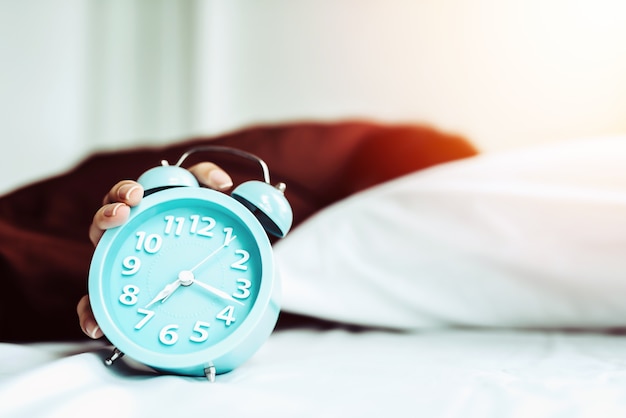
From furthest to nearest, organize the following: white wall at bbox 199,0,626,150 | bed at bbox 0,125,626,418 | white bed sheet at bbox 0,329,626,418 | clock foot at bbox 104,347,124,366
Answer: white wall at bbox 199,0,626,150 → bed at bbox 0,125,626,418 → clock foot at bbox 104,347,124,366 → white bed sheet at bbox 0,329,626,418

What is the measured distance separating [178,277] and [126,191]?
0.33 feet

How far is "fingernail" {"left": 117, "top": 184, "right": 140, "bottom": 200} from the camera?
0.57 meters

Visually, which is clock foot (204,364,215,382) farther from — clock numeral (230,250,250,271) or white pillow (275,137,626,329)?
white pillow (275,137,626,329)

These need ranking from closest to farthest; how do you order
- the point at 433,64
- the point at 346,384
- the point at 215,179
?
the point at 346,384 → the point at 215,179 → the point at 433,64

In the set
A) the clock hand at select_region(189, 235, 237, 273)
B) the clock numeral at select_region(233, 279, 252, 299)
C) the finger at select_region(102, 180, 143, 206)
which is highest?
the finger at select_region(102, 180, 143, 206)

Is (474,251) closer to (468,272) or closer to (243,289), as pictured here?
(468,272)

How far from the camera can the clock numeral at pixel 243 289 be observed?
57 centimetres

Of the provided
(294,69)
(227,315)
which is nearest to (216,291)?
(227,315)

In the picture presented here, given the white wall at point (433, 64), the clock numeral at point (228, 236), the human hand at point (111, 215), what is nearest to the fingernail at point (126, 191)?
the human hand at point (111, 215)

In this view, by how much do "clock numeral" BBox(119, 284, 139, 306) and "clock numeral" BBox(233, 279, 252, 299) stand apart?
98 mm

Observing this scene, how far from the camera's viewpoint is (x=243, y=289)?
578 millimetres

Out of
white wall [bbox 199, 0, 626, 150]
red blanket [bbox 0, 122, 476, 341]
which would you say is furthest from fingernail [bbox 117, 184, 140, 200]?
white wall [bbox 199, 0, 626, 150]

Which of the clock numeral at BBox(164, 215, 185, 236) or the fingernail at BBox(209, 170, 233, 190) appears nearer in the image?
the clock numeral at BBox(164, 215, 185, 236)

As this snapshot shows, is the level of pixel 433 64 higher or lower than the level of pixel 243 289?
higher
